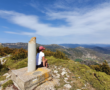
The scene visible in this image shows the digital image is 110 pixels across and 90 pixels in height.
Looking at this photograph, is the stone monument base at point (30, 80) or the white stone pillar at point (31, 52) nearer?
the stone monument base at point (30, 80)

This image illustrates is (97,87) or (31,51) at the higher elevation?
(31,51)

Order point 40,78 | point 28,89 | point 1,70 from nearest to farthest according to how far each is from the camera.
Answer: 1. point 28,89
2. point 40,78
3. point 1,70

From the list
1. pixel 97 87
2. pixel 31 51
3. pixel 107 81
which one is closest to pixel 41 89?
pixel 31 51

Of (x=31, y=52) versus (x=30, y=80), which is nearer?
(x=30, y=80)

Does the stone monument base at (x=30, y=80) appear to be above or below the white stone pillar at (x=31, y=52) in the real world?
below

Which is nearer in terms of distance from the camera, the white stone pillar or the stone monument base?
the stone monument base

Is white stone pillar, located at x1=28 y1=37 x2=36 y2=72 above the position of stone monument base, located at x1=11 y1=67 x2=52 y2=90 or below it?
above

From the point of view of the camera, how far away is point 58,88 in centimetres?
398

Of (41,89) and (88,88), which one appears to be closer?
(41,89)

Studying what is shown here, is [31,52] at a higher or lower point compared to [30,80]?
higher

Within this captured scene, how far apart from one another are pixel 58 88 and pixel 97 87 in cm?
249

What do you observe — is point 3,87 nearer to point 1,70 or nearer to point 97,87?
point 1,70

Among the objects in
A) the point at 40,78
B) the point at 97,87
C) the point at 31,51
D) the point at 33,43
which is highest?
the point at 33,43

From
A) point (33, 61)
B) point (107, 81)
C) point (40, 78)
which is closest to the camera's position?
point (40, 78)
